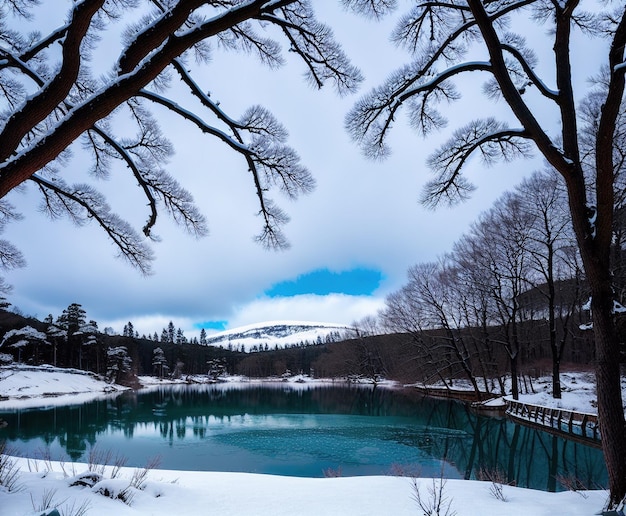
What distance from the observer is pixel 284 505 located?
5520mm

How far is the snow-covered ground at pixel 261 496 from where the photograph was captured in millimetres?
4375

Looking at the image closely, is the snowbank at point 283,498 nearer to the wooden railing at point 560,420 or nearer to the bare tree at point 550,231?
the wooden railing at point 560,420

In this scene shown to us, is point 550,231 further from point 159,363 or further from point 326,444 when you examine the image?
point 159,363

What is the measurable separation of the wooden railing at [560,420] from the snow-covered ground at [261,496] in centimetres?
948

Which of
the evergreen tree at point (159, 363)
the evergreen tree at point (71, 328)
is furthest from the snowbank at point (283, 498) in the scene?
the evergreen tree at point (159, 363)

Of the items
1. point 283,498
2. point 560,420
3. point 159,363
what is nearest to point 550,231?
point 560,420

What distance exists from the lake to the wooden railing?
0.54m

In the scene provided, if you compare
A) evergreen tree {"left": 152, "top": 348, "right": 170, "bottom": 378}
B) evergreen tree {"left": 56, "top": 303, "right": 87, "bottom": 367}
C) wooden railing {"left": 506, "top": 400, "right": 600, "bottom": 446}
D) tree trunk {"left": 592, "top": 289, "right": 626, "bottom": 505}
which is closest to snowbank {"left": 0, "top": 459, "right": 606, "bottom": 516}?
tree trunk {"left": 592, "top": 289, "right": 626, "bottom": 505}

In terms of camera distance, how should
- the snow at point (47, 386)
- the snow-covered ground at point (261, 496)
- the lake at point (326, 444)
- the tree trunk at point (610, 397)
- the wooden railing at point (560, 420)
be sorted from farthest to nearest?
the snow at point (47, 386)
the wooden railing at point (560, 420)
the lake at point (326, 444)
the snow-covered ground at point (261, 496)
the tree trunk at point (610, 397)

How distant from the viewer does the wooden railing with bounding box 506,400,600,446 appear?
13.6 meters

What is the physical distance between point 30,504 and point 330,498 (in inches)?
151

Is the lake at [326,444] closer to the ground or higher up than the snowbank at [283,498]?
closer to the ground

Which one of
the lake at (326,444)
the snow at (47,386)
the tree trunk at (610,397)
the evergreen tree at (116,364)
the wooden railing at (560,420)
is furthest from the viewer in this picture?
the evergreen tree at (116,364)

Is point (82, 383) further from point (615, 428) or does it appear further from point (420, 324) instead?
point (615, 428)
